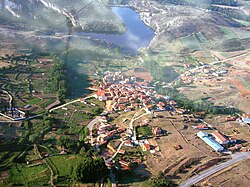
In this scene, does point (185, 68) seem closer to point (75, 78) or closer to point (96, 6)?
point (75, 78)

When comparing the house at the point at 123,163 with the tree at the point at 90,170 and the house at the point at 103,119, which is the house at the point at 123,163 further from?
the house at the point at 103,119

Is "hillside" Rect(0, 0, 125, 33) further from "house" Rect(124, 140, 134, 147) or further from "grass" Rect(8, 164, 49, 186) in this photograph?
"grass" Rect(8, 164, 49, 186)

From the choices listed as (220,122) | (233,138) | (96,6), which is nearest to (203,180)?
(233,138)

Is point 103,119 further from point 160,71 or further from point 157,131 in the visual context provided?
point 160,71

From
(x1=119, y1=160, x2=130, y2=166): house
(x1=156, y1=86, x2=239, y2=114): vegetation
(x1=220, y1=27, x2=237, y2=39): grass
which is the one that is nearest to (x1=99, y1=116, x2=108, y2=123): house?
(x1=119, y1=160, x2=130, y2=166): house

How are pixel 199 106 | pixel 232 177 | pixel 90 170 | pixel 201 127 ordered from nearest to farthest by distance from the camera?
pixel 90 170 < pixel 232 177 < pixel 201 127 < pixel 199 106

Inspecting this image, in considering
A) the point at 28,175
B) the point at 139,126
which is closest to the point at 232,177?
the point at 139,126

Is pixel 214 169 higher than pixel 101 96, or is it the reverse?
pixel 101 96
